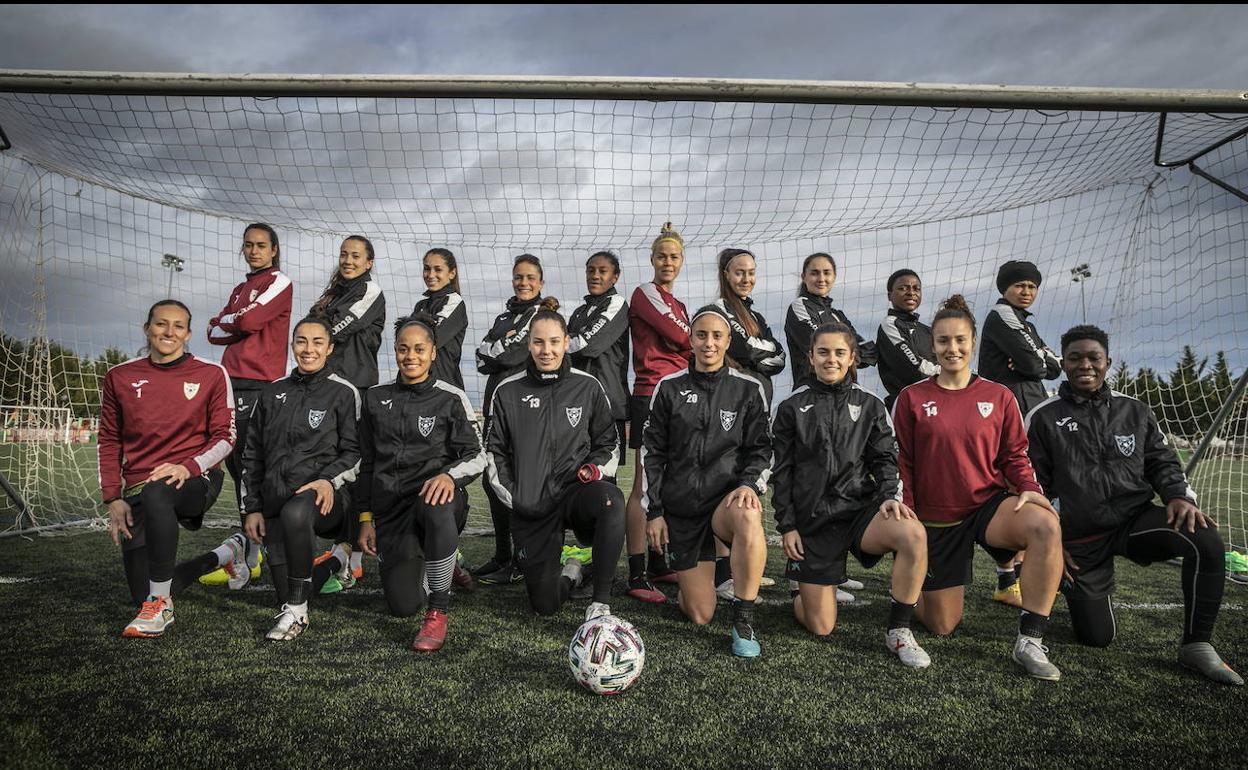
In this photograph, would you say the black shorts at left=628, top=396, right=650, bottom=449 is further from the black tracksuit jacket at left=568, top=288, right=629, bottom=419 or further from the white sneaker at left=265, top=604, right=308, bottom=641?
the white sneaker at left=265, top=604, right=308, bottom=641

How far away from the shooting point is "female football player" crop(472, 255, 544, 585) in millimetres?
4301

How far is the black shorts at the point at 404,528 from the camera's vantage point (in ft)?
11.1

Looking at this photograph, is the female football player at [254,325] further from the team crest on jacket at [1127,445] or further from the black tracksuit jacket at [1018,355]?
the team crest on jacket at [1127,445]

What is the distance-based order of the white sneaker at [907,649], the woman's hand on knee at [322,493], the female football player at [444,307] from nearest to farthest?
the white sneaker at [907,649] → the woman's hand on knee at [322,493] → the female football player at [444,307]

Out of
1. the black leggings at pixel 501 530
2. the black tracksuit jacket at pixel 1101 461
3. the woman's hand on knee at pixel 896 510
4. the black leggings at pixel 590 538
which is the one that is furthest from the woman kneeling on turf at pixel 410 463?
the black tracksuit jacket at pixel 1101 461

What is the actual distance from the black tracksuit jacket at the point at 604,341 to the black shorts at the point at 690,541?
98cm

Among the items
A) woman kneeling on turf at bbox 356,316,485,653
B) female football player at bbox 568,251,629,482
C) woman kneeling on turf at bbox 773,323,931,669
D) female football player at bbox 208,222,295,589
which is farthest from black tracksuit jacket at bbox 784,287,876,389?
female football player at bbox 208,222,295,589

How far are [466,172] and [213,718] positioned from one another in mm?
4337

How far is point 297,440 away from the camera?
3482 millimetres

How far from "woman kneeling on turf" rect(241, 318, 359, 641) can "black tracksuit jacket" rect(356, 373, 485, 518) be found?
0.31 feet

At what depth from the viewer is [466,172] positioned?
541cm

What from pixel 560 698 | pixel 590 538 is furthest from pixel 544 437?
pixel 560 698

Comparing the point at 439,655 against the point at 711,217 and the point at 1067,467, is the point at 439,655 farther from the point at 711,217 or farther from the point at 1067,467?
the point at 711,217

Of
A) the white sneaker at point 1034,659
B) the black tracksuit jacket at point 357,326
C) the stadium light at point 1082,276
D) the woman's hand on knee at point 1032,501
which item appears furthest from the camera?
the stadium light at point 1082,276
